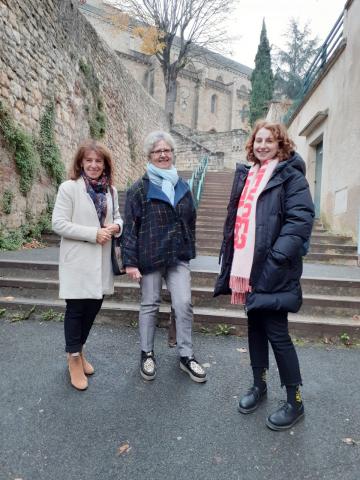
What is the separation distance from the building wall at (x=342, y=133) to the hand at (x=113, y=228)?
5.44 m

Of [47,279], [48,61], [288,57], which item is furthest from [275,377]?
[288,57]

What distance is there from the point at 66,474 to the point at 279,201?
1799 millimetres

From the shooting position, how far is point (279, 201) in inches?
79.4

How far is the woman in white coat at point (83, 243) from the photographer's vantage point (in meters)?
2.38

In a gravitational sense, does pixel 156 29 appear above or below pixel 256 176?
above

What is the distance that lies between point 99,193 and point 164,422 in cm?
158

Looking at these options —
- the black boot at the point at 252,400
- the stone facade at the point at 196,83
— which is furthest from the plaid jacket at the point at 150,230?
the stone facade at the point at 196,83

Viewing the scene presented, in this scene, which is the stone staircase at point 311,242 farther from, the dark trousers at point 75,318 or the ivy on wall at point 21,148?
the dark trousers at point 75,318

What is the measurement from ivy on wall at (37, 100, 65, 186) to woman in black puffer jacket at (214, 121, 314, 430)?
607 centimetres

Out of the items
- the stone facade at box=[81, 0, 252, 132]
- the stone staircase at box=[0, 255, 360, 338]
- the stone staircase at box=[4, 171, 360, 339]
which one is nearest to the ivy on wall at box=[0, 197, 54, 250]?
the stone staircase at box=[4, 171, 360, 339]

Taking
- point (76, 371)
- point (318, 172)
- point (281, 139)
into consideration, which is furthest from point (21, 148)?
point (318, 172)

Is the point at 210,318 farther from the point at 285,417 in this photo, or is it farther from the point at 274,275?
the point at 274,275

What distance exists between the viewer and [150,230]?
2.54 meters

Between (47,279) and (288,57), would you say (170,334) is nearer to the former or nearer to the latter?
(47,279)
